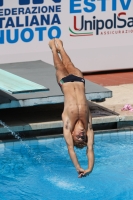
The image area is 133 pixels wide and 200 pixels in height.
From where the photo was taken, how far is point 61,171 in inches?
468

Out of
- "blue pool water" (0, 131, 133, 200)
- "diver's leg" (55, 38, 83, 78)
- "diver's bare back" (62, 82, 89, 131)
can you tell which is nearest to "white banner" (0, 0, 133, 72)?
"blue pool water" (0, 131, 133, 200)

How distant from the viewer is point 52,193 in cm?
1100

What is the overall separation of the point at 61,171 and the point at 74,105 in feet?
7.20

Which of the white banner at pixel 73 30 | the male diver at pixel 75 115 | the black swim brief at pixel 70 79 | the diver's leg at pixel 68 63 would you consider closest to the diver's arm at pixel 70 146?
the male diver at pixel 75 115

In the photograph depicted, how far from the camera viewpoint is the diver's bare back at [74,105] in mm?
9891

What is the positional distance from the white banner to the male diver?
210 inches

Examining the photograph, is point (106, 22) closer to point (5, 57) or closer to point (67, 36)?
point (67, 36)

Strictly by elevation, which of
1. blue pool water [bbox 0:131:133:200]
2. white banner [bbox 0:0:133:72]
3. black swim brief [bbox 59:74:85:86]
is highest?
black swim brief [bbox 59:74:85:86]

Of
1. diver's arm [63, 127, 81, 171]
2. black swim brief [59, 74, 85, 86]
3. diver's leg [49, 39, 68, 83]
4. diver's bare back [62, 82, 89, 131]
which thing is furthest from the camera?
diver's leg [49, 39, 68, 83]

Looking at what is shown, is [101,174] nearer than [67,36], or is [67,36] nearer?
[101,174]

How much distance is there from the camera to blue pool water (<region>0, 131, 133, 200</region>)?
11000 millimetres

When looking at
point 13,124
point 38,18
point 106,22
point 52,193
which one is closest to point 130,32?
point 106,22

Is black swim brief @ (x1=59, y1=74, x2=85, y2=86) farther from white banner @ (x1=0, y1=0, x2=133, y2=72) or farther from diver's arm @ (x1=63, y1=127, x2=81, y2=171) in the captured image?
white banner @ (x1=0, y1=0, x2=133, y2=72)

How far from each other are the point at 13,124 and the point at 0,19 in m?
3.98
